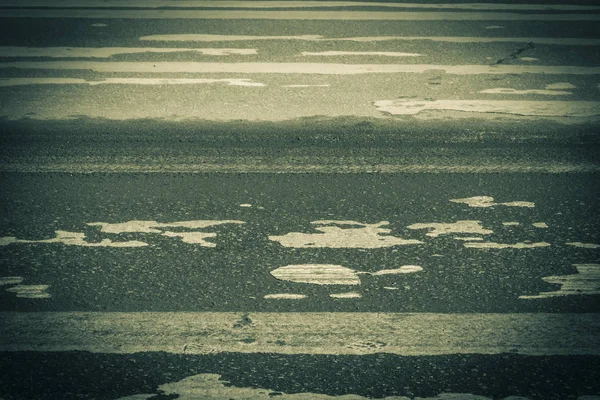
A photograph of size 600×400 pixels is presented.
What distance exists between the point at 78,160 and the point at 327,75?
2649 millimetres

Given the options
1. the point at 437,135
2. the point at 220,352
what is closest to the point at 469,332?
the point at 220,352

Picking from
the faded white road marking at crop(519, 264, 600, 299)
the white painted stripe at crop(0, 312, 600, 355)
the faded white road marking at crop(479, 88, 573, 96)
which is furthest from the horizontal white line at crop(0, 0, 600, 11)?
the white painted stripe at crop(0, 312, 600, 355)

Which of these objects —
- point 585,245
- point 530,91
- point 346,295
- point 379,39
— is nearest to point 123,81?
point 379,39

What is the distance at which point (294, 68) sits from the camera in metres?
7.95

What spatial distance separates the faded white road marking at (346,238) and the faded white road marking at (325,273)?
26cm

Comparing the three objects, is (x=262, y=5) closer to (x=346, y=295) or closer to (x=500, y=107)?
(x=500, y=107)

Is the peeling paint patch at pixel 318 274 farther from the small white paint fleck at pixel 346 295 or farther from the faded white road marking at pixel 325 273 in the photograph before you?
the small white paint fleck at pixel 346 295

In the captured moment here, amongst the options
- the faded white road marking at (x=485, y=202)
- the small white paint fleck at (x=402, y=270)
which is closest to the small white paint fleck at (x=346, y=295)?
the small white paint fleck at (x=402, y=270)

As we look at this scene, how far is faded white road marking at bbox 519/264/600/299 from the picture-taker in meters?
3.99

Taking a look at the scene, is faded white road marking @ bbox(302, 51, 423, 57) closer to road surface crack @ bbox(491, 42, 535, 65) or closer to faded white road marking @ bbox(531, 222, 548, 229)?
road surface crack @ bbox(491, 42, 535, 65)

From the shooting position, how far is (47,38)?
895 cm

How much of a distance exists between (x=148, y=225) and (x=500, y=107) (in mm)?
3261

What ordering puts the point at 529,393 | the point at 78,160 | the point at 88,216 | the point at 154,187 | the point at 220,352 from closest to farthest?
the point at 529,393 → the point at 220,352 → the point at 88,216 → the point at 154,187 → the point at 78,160

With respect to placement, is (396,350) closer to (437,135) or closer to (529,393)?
(529,393)
